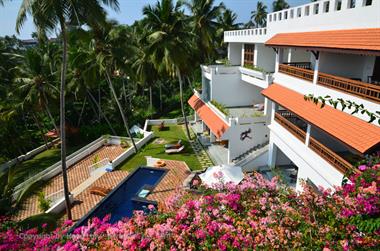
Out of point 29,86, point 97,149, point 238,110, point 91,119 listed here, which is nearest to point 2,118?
point 29,86

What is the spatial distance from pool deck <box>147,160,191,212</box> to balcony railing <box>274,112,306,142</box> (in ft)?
23.6

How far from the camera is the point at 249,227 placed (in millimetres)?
5926

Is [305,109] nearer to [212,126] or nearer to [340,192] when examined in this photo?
[340,192]

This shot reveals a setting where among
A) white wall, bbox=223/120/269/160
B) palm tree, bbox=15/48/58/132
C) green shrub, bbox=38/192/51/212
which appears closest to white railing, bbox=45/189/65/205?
green shrub, bbox=38/192/51/212

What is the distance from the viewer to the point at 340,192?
686cm

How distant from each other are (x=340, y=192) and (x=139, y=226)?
5.22 metres

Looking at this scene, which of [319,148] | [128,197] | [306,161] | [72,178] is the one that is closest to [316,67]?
[319,148]

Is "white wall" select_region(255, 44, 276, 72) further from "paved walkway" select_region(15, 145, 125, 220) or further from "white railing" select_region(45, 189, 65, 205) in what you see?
"white railing" select_region(45, 189, 65, 205)

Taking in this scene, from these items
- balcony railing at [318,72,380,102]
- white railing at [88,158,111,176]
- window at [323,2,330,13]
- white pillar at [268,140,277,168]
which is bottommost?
white railing at [88,158,111,176]

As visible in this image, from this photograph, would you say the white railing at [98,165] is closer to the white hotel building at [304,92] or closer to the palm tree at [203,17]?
the white hotel building at [304,92]

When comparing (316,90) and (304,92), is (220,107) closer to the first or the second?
(304,92)

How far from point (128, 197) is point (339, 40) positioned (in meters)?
14.7

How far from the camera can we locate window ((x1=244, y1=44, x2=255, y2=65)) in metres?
23.3

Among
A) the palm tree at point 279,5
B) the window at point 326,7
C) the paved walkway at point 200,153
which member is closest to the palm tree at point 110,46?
the paved walkway at point 200,153
